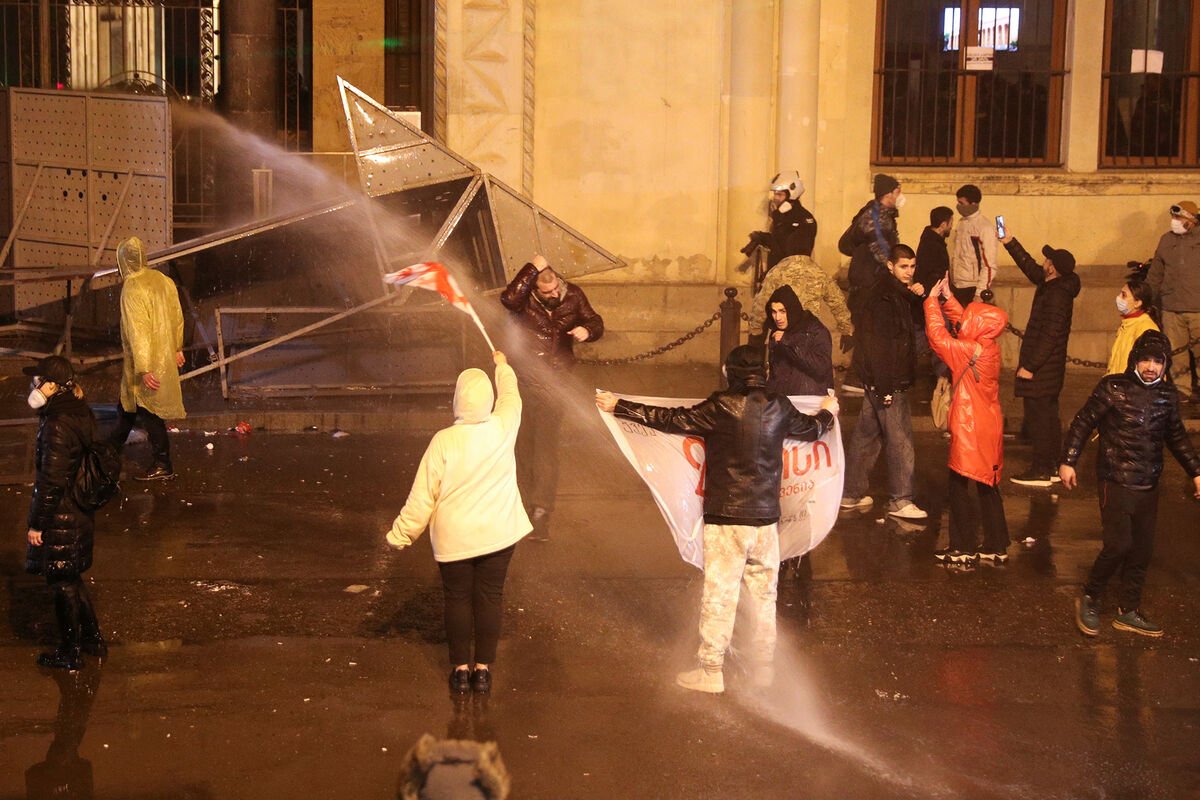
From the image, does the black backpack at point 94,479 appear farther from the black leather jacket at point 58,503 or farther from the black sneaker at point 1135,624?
the black sneaker at point 1135,624

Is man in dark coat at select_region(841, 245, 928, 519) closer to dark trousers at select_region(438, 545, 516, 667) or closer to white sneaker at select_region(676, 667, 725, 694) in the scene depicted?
white sneaker at select_region(676, 667, 725, 694)

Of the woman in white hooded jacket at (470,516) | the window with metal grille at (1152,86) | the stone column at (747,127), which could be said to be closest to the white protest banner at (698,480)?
the woman in white hooded jacket at (470,516)

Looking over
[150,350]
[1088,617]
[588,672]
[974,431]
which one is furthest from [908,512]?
[150,350]

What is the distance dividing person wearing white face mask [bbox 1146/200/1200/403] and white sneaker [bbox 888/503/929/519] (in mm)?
4791

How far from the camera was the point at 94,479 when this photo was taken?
6926mm

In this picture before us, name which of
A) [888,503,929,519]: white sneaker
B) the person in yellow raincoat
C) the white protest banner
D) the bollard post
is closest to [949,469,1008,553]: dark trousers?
[888,503,929,519]: white sneaker

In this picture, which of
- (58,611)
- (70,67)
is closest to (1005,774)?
(58,611)

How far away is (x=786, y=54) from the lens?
1523cm

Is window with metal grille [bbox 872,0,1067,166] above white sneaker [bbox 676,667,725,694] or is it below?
above

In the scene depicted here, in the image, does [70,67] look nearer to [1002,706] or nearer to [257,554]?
[257,554]

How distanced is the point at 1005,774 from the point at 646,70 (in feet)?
33.9

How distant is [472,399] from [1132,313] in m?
4.76

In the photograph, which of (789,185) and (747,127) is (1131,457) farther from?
(747,127)

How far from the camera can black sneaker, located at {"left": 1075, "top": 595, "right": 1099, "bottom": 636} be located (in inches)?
304
